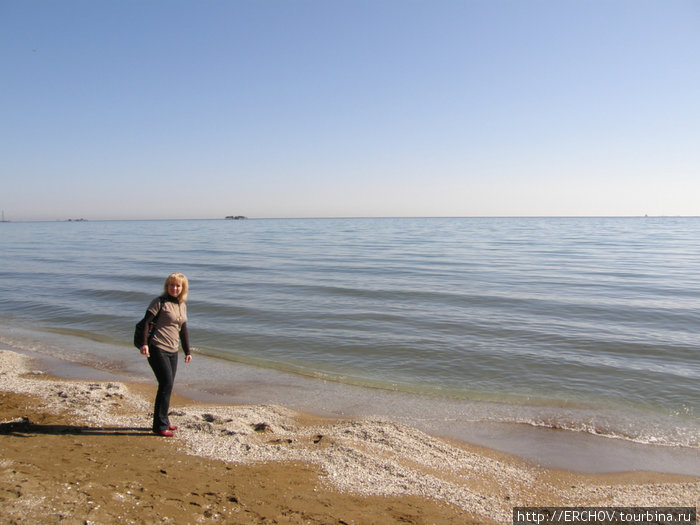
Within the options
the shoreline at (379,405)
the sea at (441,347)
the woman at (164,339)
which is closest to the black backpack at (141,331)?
the woman at (164,339)

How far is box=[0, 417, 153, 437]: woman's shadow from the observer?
18.1ft

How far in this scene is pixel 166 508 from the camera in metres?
3.86

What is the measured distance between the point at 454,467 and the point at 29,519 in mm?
4123

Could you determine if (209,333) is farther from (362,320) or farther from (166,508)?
(166,508)

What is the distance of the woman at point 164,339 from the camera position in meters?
5.63

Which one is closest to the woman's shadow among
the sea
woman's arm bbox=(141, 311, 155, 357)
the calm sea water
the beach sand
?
the beach sand

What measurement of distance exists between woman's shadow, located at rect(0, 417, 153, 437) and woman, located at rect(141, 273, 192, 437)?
12.0 inches

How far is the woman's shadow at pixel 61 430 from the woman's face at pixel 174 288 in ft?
5.77

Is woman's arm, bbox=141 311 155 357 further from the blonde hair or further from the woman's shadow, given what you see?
the woman's shadow

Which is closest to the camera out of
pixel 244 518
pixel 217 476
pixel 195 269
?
pixel 244 518

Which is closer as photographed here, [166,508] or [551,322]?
[166,508]

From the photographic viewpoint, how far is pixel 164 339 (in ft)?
18.7

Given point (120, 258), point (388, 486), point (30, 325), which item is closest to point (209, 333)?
point (30, 325)

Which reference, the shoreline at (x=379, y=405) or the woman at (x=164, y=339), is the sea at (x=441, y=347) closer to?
the shoreline at (x=379, y=405)
